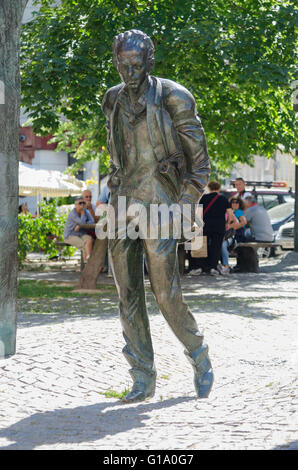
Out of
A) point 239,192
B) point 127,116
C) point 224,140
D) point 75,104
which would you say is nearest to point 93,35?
point 75,104

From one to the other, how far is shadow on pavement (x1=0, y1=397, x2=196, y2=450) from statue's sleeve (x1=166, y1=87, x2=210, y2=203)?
1230 millimetres

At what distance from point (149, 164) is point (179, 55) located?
9.33 m

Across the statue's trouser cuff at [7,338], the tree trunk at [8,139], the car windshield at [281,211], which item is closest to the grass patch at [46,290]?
the statue's trouser cuff at [7,338]

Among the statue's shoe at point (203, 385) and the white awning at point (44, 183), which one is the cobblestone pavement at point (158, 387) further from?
the white awning at point (44, 183)

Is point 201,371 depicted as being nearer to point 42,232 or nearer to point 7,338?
point 7,338

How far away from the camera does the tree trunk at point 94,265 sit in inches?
494

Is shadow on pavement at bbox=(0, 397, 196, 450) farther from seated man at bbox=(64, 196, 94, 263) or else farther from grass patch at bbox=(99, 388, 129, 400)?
seated man at bbox=(64, 196, 94, 263)

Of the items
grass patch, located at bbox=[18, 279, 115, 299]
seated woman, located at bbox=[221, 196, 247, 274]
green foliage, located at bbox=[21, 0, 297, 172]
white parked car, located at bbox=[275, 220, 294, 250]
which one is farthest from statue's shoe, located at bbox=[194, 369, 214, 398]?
white parked car, located at bbox=[275, 220, 294, 250]

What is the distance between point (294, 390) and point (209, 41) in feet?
30.8

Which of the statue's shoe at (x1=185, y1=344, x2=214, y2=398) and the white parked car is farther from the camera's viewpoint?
the white parked car

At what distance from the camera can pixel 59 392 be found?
18.1ft

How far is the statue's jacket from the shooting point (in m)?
4.94

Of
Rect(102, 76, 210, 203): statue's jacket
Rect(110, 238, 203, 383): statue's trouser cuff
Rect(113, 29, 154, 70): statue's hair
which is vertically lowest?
Rect(110, 238, 203, 383): statue's trouser cuff

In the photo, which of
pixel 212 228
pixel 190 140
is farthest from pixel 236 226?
pixel 190 140
